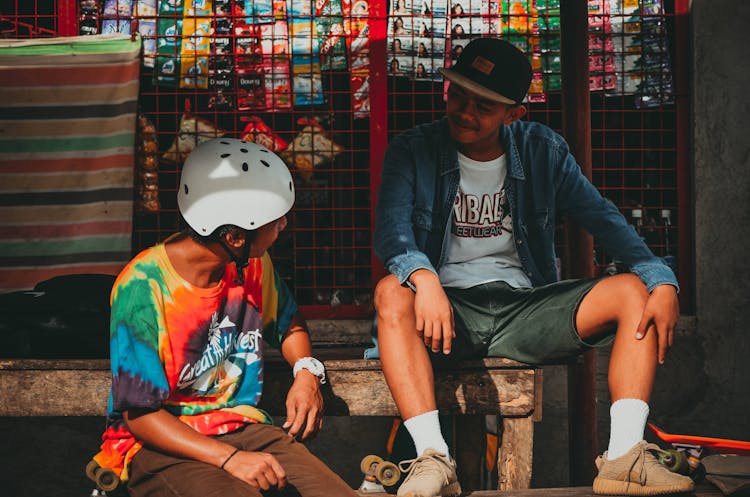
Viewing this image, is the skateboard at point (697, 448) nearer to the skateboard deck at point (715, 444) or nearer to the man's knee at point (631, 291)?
the skateboard deck at point (715, 444)

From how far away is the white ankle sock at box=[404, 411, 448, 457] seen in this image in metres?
3.18

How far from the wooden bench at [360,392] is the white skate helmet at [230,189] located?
0.76m

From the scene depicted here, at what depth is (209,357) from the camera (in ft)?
9.91

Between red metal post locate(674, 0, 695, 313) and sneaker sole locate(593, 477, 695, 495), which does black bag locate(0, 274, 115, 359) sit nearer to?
sneaker sole locate(593, 477, 695, 495)

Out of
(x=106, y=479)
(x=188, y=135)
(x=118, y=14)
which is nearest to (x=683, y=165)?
(x=188, y=135)

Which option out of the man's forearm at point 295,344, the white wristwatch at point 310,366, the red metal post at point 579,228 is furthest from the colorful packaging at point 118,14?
the white wristwatch at point 310,366

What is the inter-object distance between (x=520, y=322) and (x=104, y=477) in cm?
161

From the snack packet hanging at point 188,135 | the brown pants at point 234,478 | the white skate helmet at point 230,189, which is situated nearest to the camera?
the brown pants at point 234,478

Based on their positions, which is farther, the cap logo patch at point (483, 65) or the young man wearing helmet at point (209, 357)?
the cap logo patch at point (483, 65)

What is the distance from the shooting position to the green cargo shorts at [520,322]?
11.7ft

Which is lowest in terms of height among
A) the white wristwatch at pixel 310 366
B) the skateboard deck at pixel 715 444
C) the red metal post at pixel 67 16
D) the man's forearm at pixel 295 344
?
the skateboard deck at pixel 715 444

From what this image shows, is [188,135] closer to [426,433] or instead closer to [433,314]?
[433,314]

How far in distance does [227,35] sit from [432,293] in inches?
97.4

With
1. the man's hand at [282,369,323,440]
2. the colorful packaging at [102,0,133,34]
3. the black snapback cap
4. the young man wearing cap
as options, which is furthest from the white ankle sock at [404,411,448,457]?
the colorful packaging at [102,0,133,34]
